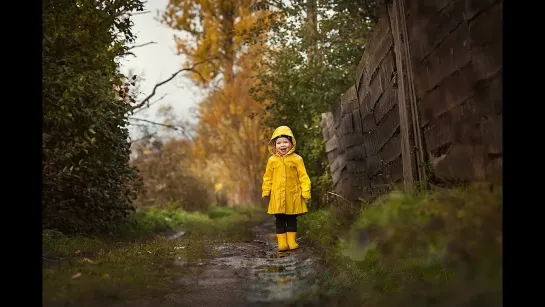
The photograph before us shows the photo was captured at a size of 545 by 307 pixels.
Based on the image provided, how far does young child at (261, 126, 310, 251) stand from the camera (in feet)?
22.6

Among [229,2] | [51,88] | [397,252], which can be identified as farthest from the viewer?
[229,2]

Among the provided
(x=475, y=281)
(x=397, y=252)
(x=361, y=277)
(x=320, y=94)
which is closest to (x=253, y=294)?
(x=361, y=277)

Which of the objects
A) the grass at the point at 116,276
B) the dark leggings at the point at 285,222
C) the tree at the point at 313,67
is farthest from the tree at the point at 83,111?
the tree at the point at 313,67

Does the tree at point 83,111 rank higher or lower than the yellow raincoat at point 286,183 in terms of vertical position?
higher

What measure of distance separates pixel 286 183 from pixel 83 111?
2607 millimetres

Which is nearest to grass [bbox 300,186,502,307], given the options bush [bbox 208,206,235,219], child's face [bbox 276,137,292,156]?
child's face [bbox 276,137,292,156]

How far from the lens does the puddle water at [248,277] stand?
12.1 ft

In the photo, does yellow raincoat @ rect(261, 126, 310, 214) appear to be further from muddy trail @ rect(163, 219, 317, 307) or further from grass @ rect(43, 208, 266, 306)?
grass @ rect(43, 208, 266, 306)

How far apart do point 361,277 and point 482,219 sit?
4.17 feet

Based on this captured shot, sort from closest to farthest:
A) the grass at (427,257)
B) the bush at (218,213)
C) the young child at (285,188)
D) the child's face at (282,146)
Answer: the grass at (427,257) < the young child at (285,188) < the child's face at (282,146) < the bush at (218,213)

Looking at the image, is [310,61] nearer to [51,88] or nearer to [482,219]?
[51,88]

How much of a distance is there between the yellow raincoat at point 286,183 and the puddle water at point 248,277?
55 centimetres

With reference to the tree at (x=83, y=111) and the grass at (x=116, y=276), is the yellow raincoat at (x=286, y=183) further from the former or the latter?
the tree at (x=83, y=111)
